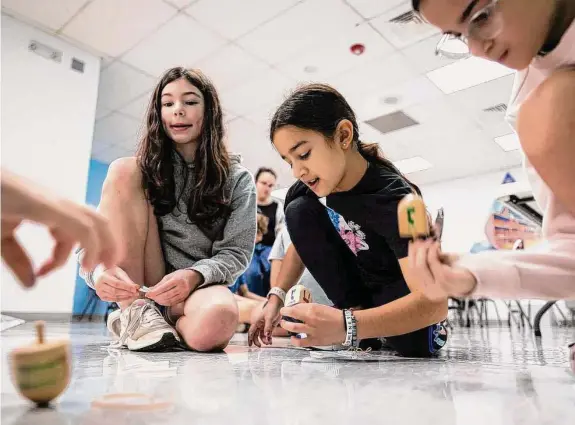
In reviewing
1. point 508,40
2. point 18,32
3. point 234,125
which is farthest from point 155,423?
point 234,125

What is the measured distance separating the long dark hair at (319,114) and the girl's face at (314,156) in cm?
2

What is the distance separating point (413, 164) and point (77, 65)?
4.30 meters

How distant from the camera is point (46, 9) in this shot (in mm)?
3131

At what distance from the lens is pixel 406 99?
4.40m

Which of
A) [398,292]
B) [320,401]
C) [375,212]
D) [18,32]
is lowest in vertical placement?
[320,401]

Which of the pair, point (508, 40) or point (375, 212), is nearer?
point (508, 40)

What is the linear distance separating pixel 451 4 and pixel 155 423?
0.50 m

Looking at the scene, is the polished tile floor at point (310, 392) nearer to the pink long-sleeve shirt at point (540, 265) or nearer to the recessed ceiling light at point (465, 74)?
the pink long-sleeve shirt at point (540, 265)

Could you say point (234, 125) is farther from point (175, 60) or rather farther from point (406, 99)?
point (406, 99)

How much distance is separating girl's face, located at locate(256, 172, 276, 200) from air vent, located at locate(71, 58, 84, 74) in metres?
1.69

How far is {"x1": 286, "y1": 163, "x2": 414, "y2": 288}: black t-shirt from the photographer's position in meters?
0.97

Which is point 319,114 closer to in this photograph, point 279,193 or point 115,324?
point 115,324

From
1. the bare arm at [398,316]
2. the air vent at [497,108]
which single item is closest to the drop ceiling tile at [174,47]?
the air vent at [497,108]

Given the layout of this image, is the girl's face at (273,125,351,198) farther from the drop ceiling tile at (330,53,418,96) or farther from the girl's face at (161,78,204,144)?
the drop ceiling tile at (330,53,418,96)
